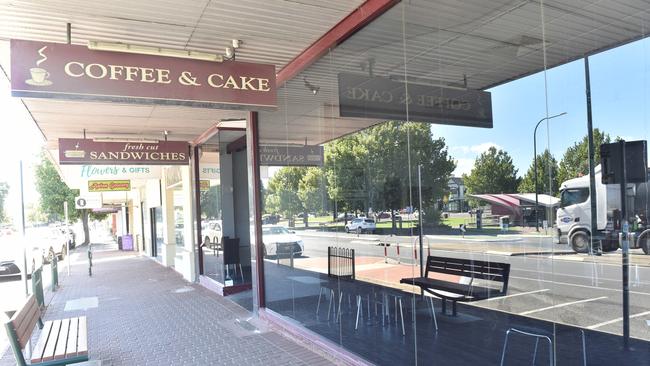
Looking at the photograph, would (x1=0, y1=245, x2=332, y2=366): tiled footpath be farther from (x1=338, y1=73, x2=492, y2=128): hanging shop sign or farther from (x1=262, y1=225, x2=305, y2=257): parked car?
(x1=338, y1=73, x2=492, y2=128): hanging shop sign

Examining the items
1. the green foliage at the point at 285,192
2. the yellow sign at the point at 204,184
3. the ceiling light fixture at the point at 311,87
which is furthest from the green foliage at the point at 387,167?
the yellow sign at the point at 204,184

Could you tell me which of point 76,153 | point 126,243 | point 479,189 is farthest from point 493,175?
point 126,243

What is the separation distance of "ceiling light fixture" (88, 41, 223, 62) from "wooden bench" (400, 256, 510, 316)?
2.91 metres

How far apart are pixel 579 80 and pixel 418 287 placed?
2.21 m

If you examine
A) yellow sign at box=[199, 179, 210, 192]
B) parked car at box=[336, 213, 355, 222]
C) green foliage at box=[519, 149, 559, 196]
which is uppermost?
yellow sign at box=[199, 179, 210, 192]

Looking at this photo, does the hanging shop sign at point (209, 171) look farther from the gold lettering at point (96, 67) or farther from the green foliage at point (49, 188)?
the green foliage at point (49, 188)

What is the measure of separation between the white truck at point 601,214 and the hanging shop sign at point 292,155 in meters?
3.26

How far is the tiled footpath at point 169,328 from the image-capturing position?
5414 millimetres

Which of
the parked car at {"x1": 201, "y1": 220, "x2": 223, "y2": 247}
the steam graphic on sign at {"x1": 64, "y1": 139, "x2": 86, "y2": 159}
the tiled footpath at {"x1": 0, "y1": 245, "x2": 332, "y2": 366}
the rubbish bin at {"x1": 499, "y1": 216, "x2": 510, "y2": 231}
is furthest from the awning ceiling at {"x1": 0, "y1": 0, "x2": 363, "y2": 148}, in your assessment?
the parked car at {"x1": 201, "y1": 220, "x2": 223, "y2": 247}

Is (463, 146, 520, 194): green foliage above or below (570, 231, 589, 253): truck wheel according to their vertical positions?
above

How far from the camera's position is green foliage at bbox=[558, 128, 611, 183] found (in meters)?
2.83

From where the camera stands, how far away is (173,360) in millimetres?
5387

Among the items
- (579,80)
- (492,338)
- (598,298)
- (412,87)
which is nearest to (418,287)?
(492,338)

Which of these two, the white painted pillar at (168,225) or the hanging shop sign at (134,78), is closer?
the hanging shop sign at (134,78)
